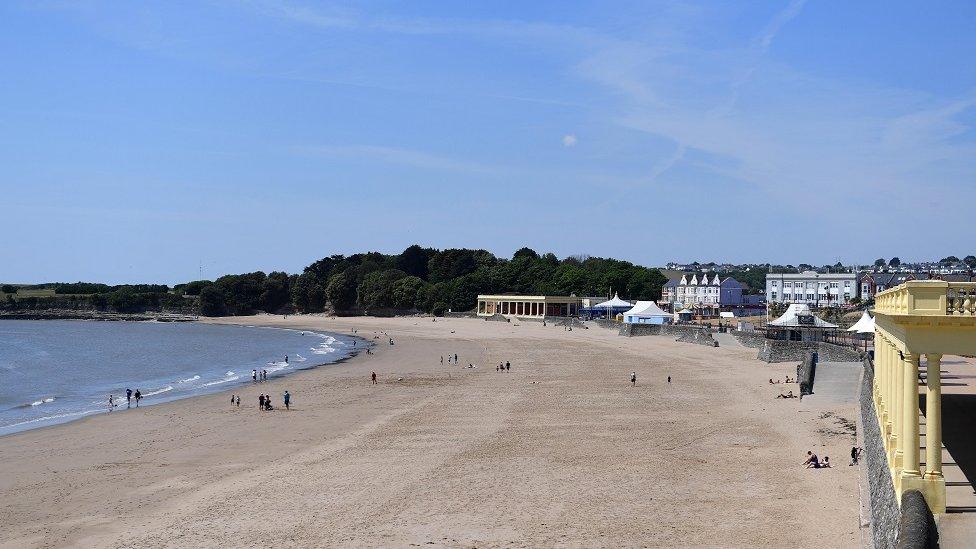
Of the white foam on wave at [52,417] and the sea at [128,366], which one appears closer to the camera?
the white foam on wave at [52,417]

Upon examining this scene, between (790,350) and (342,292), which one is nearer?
(790,350)

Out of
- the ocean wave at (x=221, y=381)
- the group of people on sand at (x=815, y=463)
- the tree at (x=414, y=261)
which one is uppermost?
the tree at (x=414, y=261)

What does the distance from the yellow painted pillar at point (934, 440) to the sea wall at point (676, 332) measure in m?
51.2

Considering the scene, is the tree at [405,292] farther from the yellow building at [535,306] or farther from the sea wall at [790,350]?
the sea wall at [790,350]

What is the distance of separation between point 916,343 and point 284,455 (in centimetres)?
1996

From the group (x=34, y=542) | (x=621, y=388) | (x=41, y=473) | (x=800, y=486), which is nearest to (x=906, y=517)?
(x=800, y=486)

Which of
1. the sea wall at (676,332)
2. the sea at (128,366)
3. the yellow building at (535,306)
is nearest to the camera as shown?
the sea at (128,366)

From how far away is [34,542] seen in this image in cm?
1822

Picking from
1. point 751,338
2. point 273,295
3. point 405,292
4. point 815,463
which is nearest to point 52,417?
point 815,463

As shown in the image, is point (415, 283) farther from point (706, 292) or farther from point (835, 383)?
point (835, 383)

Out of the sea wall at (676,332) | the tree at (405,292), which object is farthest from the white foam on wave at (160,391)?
the tree at (405,292)

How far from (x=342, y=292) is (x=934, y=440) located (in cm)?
15169

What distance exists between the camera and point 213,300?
179125 mm

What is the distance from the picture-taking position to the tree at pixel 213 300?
17900 cm
